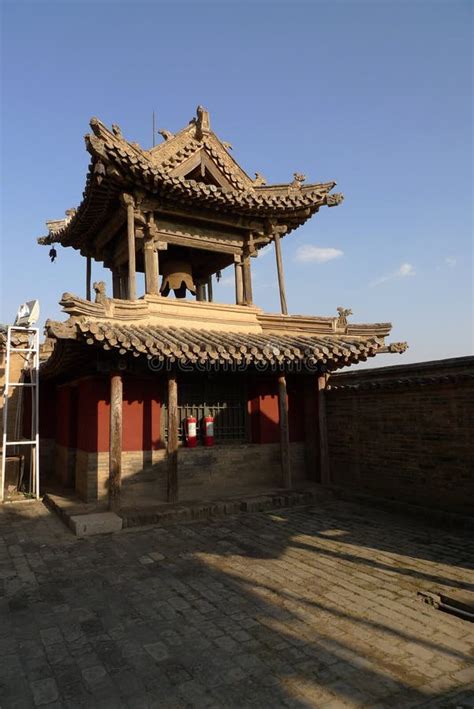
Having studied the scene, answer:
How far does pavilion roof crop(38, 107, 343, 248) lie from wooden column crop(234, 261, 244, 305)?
133 cm

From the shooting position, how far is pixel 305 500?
30.0ft

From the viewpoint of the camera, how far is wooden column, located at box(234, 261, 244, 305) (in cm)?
1154

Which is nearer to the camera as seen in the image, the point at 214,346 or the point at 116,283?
the point at 214,346

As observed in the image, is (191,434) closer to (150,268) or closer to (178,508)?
(178,508)

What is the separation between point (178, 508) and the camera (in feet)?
26.3

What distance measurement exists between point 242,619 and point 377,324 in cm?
799

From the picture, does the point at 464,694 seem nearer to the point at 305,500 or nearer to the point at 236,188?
the point at 305,500

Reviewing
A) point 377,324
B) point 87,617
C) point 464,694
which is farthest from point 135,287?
point 464,694

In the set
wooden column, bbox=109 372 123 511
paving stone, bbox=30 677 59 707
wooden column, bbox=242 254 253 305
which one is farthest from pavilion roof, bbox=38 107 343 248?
paving stone, bbox=30 677 59 707

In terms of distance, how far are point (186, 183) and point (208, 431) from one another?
5.27m

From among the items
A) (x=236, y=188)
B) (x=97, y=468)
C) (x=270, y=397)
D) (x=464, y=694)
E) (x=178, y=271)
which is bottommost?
(x=464, y=694)

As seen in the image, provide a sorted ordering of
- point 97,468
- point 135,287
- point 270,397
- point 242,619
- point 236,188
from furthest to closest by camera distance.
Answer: point 236,188 → point 270,397 → point 135,287 → point 97,468 → point 242,619

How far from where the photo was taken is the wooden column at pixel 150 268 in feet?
33.0

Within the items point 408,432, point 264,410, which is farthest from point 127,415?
point 408,432
